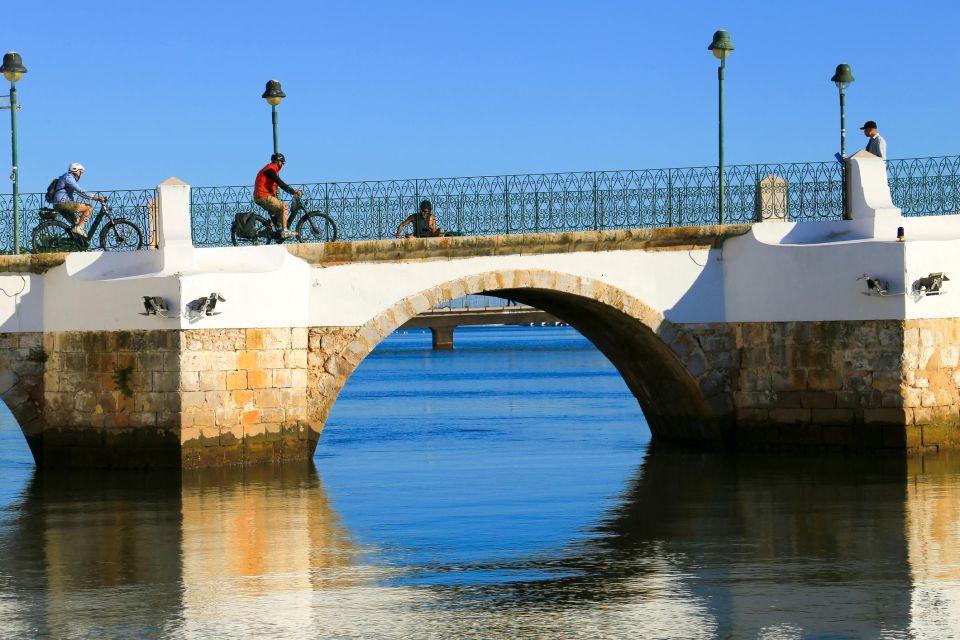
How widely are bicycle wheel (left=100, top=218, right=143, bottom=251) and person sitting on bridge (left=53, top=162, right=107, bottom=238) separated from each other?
1.01ft

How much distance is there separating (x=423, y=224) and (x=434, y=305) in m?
1.31

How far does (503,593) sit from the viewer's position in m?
12.1

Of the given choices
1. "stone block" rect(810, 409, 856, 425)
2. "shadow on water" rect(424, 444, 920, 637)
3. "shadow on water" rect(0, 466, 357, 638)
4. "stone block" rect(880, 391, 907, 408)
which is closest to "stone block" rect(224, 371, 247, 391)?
"shadow on water" rect(0, 466, 357, 638)

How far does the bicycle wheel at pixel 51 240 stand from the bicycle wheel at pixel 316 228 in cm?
295

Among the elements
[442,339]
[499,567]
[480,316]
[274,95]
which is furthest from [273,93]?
[442,339]

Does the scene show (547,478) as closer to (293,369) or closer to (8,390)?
(293,369)

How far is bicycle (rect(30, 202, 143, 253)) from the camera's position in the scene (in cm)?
2053

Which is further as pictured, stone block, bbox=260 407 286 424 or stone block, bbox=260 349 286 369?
stone block, bbox=260 407 286 424

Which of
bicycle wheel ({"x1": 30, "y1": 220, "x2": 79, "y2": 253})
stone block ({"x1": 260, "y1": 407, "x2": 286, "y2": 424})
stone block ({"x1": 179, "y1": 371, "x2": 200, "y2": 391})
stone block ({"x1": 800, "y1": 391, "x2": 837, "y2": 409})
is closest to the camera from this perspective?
stone block ({"x1": 179, "y1": 371, "x2": 200, "y2": 391})

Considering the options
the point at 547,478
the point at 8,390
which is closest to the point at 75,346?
the point at 8,390

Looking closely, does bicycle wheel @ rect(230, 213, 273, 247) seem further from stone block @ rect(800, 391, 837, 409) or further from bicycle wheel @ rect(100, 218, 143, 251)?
stone block @ rect(800, 391, 837, 409)

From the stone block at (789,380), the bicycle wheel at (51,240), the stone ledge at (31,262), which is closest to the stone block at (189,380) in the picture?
the stone ledge at (31,262)

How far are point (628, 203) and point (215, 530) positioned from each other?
29.4 feet

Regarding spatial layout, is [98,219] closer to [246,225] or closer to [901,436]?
[246,225]
